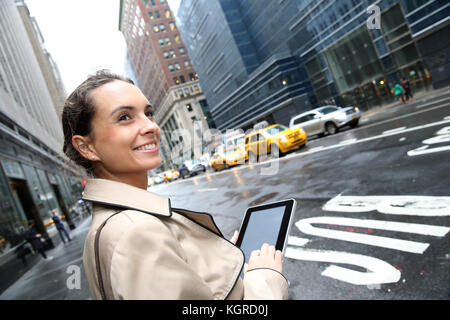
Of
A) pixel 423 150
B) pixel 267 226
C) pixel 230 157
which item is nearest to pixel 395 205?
pixel 423 150

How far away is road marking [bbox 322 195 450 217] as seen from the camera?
3.94 m

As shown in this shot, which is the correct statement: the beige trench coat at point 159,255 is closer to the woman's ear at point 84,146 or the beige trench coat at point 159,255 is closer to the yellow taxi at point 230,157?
the woman's ear at point 84,146

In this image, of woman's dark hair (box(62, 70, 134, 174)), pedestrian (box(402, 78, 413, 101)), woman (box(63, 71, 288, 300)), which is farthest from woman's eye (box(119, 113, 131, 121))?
pedestrian (box(402, 78, 413, 101))

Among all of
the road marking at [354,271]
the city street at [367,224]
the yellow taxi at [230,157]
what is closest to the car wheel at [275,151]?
the yellow taxi at [230,157]

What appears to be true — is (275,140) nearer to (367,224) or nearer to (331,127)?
(331,127)

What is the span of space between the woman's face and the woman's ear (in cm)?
2

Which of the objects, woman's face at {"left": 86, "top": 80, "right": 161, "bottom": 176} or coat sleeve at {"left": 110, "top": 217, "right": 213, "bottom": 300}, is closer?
coat sleeve at {"left": 110, "top": 217, "right": 213, "bottom": 300}

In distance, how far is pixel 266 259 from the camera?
1365 mm

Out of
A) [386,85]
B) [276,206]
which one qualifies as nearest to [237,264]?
[276,206]

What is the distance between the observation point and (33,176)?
706 inches

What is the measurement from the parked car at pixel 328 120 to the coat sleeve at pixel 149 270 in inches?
636

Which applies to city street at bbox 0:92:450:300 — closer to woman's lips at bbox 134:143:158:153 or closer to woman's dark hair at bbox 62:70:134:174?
woman's lips at bbox 134:143:158:153

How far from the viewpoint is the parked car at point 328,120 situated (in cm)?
1560

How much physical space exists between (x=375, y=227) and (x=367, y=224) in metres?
0.18
